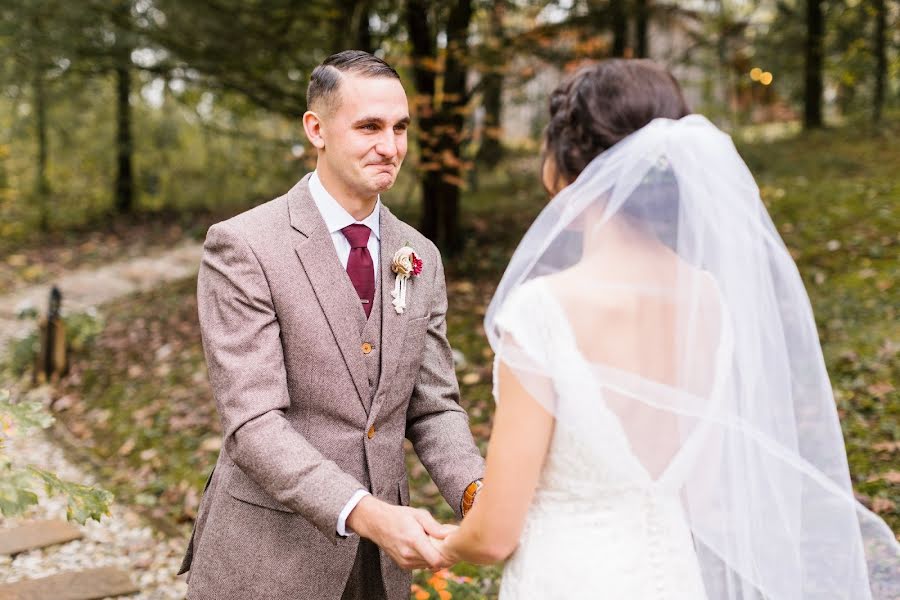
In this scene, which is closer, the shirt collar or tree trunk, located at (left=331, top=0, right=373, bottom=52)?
the shirt collar

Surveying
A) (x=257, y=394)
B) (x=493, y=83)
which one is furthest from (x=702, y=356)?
(x=493, y=83)

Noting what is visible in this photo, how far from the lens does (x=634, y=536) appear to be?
5.74 feet

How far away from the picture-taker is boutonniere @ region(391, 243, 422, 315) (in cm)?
228

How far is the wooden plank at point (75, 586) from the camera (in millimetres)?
3832

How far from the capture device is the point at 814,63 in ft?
48.5

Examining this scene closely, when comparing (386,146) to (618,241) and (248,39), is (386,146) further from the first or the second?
(248,39)

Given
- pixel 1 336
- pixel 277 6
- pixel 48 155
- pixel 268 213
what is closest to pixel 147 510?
pixel 268 213

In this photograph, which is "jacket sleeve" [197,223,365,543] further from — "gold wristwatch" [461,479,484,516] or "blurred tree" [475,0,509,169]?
"blurred tree" [475,0,509,169]

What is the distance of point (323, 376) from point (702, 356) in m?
0.93

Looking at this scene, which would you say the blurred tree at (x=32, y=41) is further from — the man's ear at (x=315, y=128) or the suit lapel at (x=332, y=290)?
the suit lapel at (x=332, y=290)

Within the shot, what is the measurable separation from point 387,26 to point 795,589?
7975mm

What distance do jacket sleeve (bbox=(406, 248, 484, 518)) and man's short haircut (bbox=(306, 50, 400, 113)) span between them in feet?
1.78

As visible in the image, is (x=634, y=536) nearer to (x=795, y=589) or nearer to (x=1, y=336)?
(x=795, y=589)

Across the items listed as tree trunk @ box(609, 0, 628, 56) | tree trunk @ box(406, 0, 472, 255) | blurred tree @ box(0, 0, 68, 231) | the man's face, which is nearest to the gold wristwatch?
the man's face
